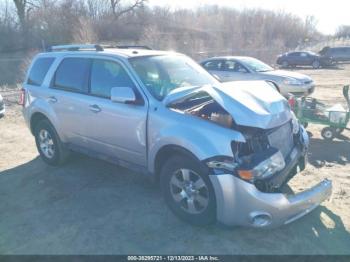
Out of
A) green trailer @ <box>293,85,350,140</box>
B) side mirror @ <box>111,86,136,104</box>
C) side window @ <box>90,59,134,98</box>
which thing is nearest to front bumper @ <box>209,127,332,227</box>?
side mirror @ <box>111,86,136,104</box>

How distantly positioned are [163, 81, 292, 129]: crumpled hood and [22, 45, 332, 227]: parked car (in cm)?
1

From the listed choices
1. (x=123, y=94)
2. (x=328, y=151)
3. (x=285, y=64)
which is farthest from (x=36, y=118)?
(x=285, y=64)

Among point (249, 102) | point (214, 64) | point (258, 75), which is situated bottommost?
point (258, 75)

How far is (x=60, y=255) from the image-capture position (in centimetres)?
329

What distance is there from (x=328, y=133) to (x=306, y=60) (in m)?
23.2

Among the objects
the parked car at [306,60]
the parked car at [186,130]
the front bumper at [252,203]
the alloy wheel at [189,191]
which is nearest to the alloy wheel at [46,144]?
the parked car at [186,130]

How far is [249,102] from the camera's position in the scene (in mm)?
3385

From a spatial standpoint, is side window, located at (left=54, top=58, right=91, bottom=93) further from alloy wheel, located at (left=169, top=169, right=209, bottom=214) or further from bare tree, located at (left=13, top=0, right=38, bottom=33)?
bare tree, located at (left=13, top=0, right=38, bottom=33)

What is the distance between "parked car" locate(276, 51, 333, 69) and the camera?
27220mm

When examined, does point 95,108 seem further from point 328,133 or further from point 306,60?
point 306,60

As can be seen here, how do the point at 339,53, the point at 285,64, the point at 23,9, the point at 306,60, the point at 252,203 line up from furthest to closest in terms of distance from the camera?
the point at 23,9 → the point at 339,53 → the point at 285,64 → the point at 306,60 → the point at 252,203

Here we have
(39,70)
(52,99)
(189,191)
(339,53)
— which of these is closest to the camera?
(189,191)

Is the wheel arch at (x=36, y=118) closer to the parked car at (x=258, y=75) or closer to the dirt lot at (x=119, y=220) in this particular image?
the dirt lot at (x=119, y=220)

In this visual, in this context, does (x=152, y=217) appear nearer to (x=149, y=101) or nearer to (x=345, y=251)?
(x=149, y=101)
